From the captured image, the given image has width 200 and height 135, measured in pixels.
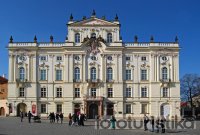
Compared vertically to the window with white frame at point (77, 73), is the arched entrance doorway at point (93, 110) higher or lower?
lower

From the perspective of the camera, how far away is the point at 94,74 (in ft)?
253

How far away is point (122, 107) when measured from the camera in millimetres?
76125

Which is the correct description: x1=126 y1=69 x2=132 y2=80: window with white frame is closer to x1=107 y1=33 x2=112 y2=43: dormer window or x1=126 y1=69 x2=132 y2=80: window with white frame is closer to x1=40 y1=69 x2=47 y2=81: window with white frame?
x1=107 y1=33 x2=112 y2=43: dormer window

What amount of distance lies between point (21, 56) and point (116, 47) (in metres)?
17.9

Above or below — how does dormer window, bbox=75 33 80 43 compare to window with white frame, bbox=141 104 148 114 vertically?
above

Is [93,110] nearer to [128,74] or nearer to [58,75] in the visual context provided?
[58,75]

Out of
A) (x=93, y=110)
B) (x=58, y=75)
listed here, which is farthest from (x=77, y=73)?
(x=93, y=110)

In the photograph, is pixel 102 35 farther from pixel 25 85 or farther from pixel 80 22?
pixel 25 85

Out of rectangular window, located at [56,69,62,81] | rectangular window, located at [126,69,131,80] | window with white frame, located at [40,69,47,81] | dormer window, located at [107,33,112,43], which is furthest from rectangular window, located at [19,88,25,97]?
rectangular window, located at [126,69,131,80]

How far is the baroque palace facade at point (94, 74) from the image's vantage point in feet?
251

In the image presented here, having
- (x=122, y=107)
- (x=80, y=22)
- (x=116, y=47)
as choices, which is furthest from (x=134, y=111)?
(x=80, y=22)

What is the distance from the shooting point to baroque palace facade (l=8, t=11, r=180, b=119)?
76.4 meters

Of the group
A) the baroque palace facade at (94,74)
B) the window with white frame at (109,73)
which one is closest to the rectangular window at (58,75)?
the baroque palace facade at (94,74)

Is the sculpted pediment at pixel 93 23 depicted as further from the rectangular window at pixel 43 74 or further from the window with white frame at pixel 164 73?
the window with white frame at pixel 164 73
